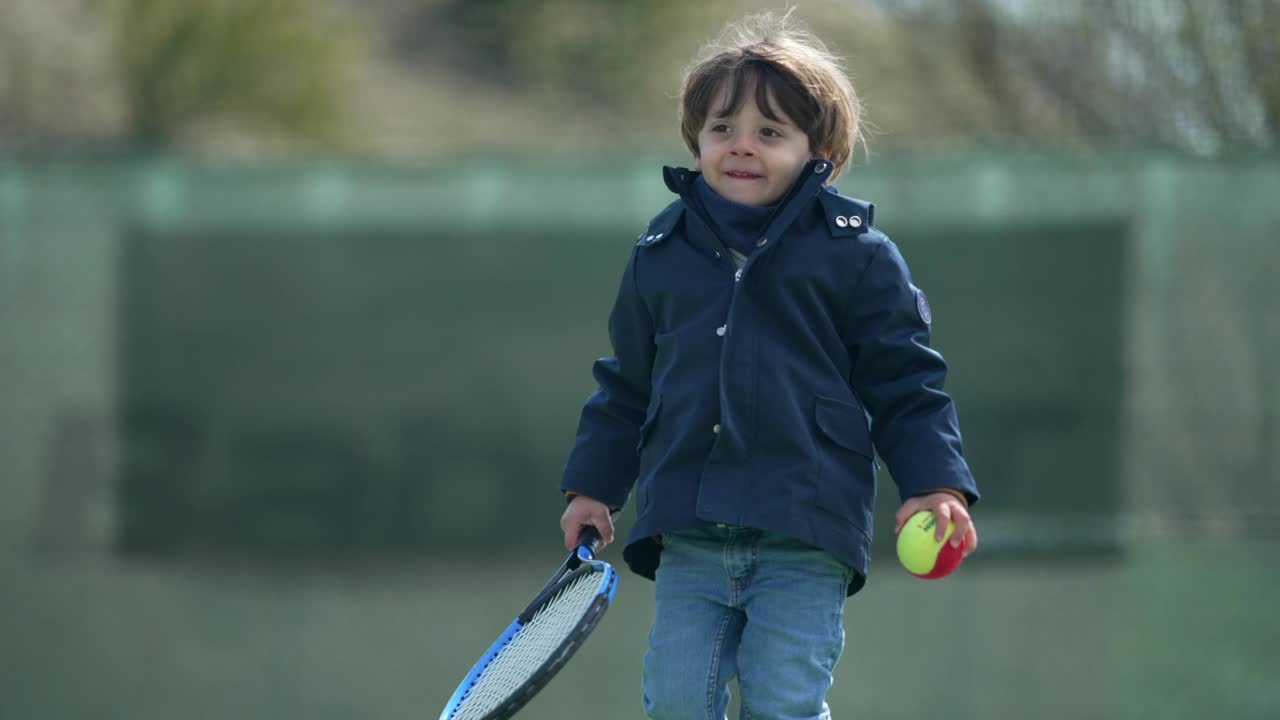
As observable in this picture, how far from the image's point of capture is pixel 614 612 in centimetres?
507

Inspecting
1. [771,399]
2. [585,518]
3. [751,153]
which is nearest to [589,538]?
[585,518]

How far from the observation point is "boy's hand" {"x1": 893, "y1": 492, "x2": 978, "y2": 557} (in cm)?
271

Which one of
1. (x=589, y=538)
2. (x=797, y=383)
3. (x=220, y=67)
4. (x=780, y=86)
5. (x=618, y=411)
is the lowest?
(x=589, y=538)

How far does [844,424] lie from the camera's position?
2877mm

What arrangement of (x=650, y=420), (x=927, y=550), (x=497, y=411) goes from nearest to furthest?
(x=927, y=550) → (x=650, y=420) → (x=497, y=411)

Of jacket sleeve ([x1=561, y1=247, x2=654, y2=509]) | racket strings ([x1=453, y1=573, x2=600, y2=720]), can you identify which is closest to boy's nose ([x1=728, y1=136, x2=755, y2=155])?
jacket sleeve ([x1=561, y1=247, x2=654, y2=509])

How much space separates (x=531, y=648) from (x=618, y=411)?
496 mm

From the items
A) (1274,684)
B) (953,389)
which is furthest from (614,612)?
(1274,684)

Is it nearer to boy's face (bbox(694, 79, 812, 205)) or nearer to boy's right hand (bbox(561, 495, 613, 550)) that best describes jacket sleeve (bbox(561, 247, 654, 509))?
boy's right hand (bbox(561, 495, 613, 550))

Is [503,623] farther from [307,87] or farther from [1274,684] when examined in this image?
[307,87]

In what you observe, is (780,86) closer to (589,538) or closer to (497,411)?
(589,538)

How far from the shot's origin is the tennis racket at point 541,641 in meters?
2.55

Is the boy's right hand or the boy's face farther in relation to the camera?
the boy's right hand

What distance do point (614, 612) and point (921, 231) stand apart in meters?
1.45
